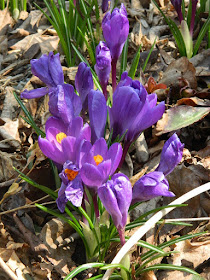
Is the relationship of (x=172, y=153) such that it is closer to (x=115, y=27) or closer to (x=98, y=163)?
(x=98, y=163)

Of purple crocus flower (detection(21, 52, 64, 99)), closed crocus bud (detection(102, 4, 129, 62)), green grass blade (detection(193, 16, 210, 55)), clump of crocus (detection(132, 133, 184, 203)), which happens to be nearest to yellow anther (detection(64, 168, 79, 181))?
clump of crocus (detection(132, 133, 184, 203))

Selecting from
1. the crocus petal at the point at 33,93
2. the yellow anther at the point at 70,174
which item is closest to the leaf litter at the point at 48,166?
the crocus petal at the point at 33,93

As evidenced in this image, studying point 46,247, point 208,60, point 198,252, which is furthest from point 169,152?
point 208,60

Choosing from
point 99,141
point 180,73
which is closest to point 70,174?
point 99,141

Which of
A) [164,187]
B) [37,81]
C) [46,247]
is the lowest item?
[46,247]

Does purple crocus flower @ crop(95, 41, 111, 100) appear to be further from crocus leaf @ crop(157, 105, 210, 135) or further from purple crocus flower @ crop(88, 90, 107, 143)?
crocus leaf @ crop(157, 105, 210, 135)

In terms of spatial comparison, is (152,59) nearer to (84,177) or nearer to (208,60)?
(208,60)
